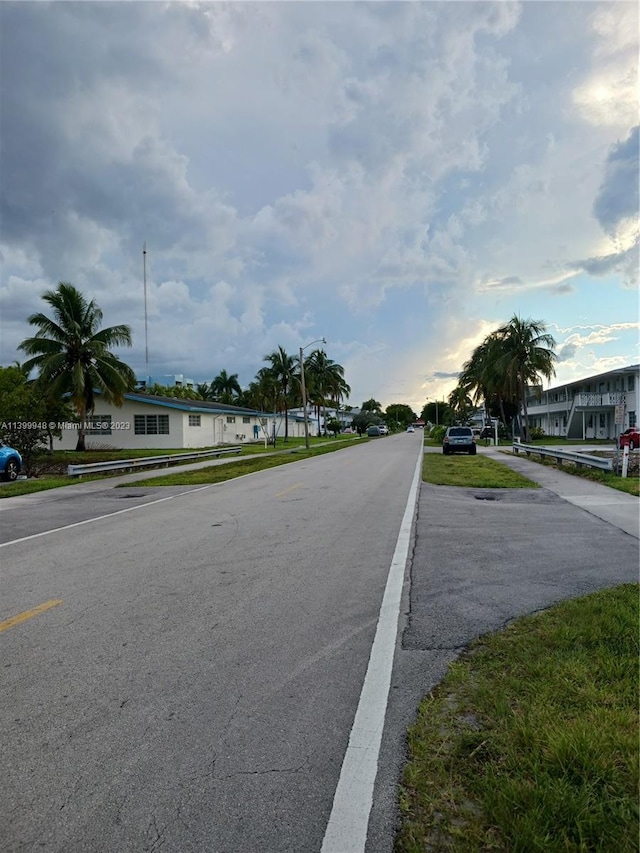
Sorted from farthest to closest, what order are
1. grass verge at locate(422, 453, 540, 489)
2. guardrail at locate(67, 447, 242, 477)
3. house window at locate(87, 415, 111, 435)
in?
house window at locate(87, 415, 111, 435), guardrail at locate(67, 447, 242, 477), grass verge at locate(422, 453, 540, 489)

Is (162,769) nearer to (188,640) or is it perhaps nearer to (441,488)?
(188,640)

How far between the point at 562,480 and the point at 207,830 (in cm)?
1699

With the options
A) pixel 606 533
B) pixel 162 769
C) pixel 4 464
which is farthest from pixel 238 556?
pixel 4 464

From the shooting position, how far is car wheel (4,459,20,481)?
21500mm

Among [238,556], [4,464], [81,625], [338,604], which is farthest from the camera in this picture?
[4,464]

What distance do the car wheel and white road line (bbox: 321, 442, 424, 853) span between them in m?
20.0

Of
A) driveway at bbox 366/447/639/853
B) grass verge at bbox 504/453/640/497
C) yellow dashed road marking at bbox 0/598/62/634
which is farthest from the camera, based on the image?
grass verge at bbox 504/453/640/497

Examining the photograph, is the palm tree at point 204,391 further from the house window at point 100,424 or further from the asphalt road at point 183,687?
the asphalt road at point 183,687

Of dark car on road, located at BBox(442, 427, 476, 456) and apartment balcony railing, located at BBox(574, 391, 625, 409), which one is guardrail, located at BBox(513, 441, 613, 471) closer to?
dark car on road, located at BBox(442, 427, 476, 456)

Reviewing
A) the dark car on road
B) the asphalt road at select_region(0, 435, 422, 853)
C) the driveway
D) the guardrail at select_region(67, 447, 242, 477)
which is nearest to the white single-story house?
the guardrail at select_region(67, 447, 242, 477)

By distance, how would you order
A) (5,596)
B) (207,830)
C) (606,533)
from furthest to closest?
(606,533) < (5,596) < (207,830)

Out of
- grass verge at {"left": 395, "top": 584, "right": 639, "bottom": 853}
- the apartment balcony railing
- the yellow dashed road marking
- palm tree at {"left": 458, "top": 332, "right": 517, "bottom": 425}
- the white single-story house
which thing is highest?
palm tree at {"left": 458, "top": 332, "right": 517, "bottom": 425}

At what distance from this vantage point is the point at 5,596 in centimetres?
625

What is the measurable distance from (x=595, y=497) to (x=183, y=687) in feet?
39.6
